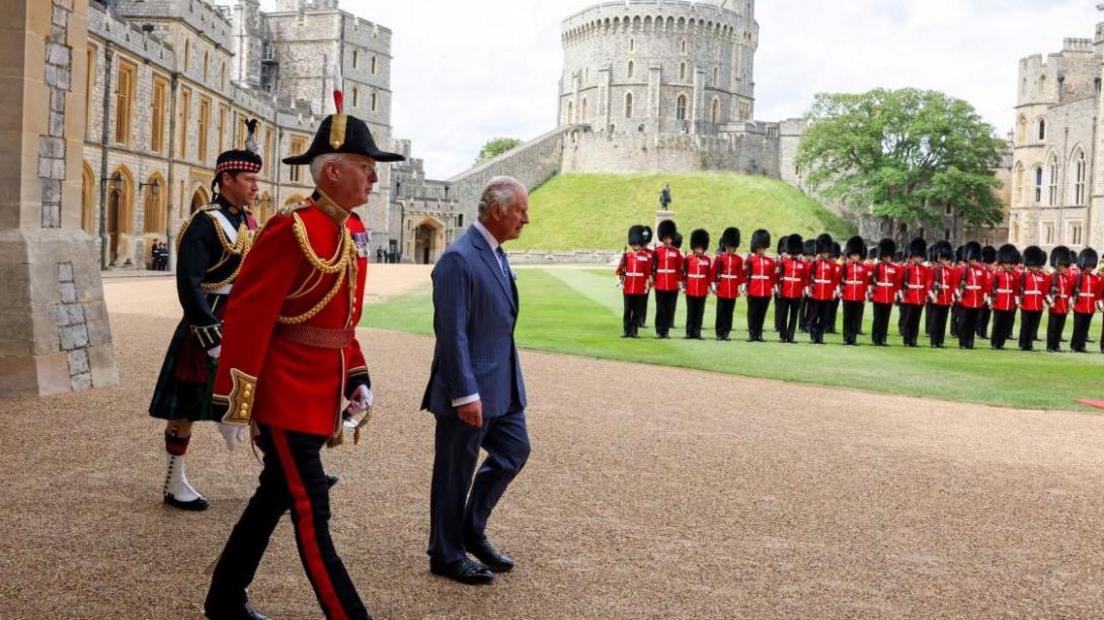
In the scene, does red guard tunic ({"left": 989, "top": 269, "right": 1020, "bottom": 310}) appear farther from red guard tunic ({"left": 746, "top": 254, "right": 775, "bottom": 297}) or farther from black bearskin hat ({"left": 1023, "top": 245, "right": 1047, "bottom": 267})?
red guard tunic ({"left": 746, "top": 254, "right": 775, "bottom": 297})

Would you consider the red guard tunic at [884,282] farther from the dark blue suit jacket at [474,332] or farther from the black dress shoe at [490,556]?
the black dress shoe at [490,556]

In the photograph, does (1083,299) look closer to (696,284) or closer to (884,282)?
(884,282)

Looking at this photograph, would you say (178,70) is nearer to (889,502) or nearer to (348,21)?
(348,21)

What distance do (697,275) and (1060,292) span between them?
6161mm

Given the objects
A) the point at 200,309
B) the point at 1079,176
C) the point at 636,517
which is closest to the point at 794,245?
the point at 636,517

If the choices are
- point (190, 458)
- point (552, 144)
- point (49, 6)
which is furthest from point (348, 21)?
point (190, 458)

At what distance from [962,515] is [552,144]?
240ft

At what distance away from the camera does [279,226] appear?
3.82 meters

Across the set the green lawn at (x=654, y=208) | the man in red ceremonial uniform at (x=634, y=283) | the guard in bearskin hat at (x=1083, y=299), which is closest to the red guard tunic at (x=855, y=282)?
the man in red ceremonial uniform at (x=634, y=283)

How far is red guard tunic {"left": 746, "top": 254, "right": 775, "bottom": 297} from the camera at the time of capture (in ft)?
54.9

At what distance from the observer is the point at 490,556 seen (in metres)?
4.67

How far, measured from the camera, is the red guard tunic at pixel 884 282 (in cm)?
1678

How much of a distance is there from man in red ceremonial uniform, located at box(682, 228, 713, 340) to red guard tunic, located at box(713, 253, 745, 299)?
0.13 m

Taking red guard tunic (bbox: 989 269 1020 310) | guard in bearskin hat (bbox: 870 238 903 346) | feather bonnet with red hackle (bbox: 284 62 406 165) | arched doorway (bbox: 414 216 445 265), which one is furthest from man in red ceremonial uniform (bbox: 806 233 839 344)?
arched doorway (bbox: 414 216 445 265)
